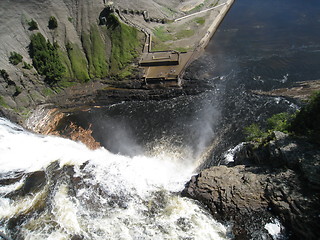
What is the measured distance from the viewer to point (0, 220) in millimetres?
35969

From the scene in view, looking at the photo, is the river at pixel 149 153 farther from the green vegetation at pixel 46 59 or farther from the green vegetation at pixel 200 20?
the green vegetation at pixel 46 59

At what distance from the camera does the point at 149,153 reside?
49.3 meters

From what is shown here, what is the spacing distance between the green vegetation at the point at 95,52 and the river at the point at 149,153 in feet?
44.7

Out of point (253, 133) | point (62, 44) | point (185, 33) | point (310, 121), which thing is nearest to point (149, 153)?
point (253, 133)

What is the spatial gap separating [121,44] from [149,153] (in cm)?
3963

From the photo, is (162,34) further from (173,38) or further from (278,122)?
(278,122)

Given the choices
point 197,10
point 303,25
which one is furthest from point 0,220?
point 303,25

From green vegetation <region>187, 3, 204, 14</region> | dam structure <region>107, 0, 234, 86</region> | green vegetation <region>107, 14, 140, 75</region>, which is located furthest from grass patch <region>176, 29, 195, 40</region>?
green vegetation <region>187, 3, 204, 14</region>

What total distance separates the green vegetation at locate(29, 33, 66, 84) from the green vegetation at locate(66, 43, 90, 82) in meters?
3.16

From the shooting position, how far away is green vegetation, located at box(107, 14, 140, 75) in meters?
72.2

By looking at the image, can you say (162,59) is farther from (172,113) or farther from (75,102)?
(75,102)

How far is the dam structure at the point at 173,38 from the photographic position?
6856cm

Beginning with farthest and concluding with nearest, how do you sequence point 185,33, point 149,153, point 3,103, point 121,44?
point 185,33, point 121,44, point 3,103, point 149,153

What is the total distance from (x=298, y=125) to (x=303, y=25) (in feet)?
228
